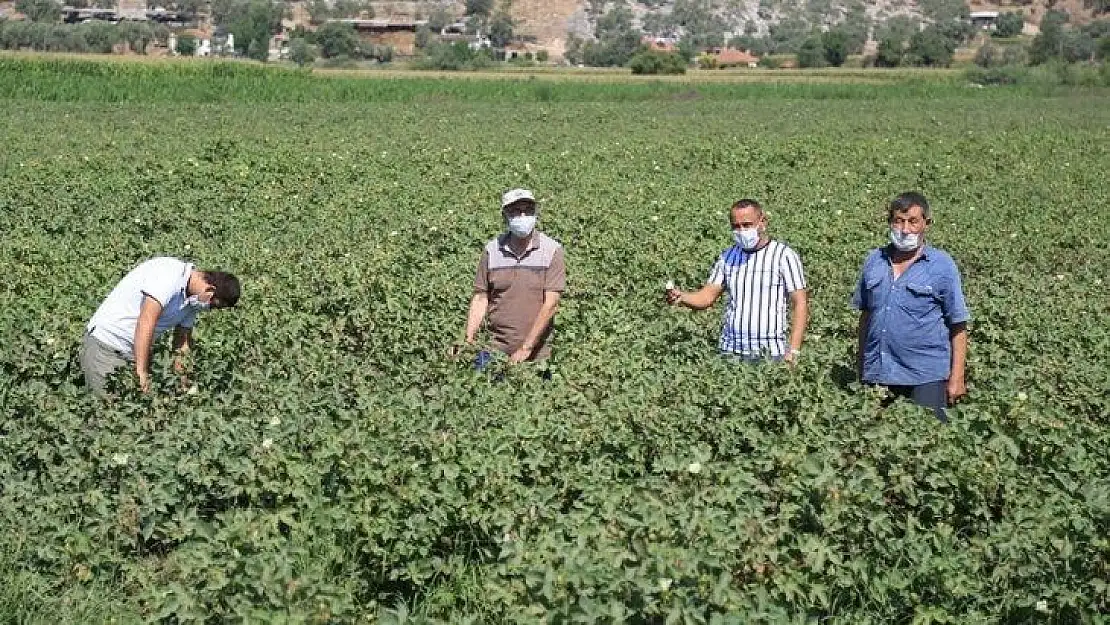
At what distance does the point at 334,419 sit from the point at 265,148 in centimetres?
1641

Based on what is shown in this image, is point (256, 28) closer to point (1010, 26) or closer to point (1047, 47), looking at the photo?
point (1047, 47)

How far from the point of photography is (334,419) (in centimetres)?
700

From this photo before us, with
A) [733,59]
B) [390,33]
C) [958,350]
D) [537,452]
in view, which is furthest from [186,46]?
[537,452]

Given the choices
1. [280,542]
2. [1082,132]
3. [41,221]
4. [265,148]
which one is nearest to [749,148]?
[265,148]

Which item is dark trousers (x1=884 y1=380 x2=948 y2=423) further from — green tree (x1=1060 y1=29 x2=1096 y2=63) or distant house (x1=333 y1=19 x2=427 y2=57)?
distant house (x1=333 y1=19 x2=427 y2=57)

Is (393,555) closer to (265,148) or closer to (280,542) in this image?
(280,542)

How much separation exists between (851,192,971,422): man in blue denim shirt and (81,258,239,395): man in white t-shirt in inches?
130

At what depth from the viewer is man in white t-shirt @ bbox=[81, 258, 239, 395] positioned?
23.9ft

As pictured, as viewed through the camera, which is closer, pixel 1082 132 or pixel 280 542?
pixel 280 542

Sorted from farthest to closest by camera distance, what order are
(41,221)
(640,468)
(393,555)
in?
(41,221) → (640,468) → (393,555)

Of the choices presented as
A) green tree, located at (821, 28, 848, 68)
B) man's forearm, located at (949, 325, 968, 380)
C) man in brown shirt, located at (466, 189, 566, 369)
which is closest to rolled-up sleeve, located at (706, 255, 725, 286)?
man in brown shirt, located at (466, 189, 566, 369)

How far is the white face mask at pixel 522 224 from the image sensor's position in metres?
7.95

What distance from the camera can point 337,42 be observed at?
451 feet

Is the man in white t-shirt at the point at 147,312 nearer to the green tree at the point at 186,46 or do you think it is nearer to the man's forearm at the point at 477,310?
the man's forearm at the point at 477,310
